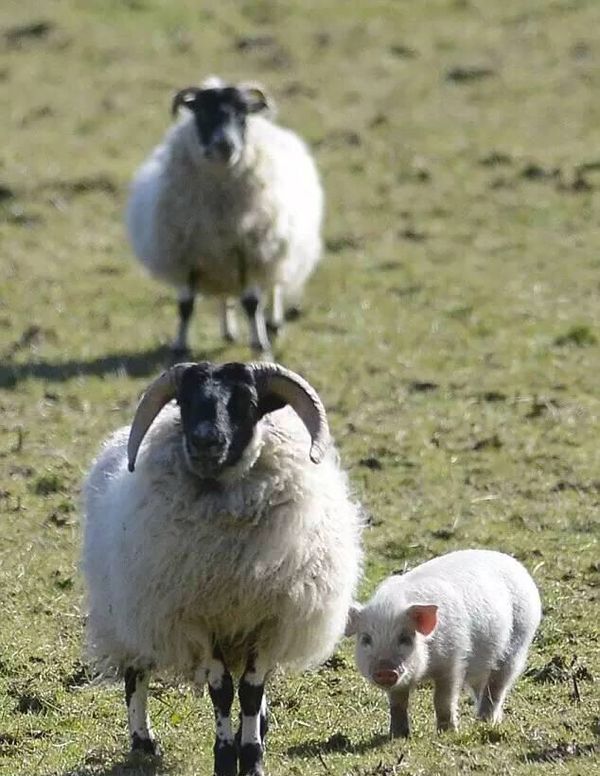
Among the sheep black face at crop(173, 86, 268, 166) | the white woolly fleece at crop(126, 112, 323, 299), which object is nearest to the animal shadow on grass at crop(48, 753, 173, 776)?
the white woolly fleece at crop(126, 112, 323, 299)

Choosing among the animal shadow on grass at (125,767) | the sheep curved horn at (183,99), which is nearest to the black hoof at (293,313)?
the sheep curved horn at (183,99)

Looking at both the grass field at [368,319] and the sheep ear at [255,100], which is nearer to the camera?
the grass field at [368,319]

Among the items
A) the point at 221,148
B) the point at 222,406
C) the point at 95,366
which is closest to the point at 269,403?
the point at 222,406

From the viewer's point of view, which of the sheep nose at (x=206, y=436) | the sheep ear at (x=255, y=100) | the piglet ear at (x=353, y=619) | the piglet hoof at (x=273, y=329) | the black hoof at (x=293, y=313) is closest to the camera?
the sheep nose at (x=206, y=436)

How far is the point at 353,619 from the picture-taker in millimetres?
7633

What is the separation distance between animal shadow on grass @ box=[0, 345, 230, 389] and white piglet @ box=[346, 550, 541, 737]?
21.0 feet

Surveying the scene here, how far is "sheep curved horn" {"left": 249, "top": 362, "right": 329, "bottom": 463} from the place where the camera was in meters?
7.22

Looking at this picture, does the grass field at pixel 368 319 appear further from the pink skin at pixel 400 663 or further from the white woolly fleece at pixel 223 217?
the white woolly fleece at pixel 223 217

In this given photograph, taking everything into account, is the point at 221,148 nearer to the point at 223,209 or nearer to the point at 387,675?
the point at 223,209

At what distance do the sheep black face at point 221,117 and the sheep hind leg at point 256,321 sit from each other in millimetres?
1153

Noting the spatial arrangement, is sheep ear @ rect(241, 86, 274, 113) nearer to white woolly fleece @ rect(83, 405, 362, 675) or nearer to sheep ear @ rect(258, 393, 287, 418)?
white woolly fleece @ rect(83, 405, 362, 675)

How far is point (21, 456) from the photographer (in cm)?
1198

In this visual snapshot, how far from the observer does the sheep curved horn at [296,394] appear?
7219mm

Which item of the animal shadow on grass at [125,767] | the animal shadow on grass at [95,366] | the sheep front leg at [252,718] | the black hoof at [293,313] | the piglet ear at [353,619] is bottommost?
the black hoof at [293,313]
